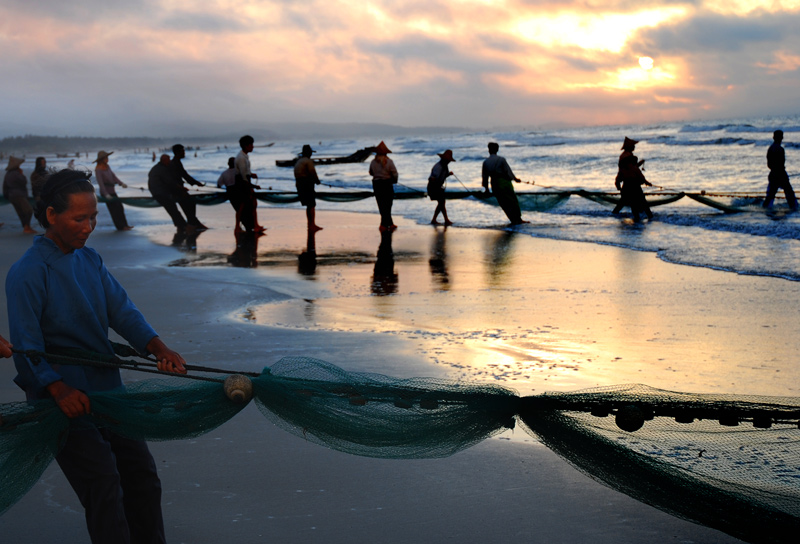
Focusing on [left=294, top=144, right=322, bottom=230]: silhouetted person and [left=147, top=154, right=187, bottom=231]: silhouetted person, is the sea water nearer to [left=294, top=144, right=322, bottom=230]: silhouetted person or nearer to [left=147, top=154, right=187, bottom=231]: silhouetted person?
[left=294, top=144, right=322, bottom=230]: silhouetted person

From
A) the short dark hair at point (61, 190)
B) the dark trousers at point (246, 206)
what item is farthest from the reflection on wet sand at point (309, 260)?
the short dark hair at point (61, 190)

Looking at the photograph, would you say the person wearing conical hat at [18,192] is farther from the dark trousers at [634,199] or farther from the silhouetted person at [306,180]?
the dark trousers at [634,199]

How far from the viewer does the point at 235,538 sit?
3.17 metres

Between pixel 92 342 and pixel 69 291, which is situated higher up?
pixel 69 291

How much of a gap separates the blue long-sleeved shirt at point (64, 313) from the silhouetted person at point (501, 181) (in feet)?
46.3

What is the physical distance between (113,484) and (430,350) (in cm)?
393

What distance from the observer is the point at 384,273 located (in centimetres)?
1066

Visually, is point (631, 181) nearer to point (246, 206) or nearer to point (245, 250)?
point (246, 206)

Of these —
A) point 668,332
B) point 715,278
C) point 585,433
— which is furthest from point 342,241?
point 585,433

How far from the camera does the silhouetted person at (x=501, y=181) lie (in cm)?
1673

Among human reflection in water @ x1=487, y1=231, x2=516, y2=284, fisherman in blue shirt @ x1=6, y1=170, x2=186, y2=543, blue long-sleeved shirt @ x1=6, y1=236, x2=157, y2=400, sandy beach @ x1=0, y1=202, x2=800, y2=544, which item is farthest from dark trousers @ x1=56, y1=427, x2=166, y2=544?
human reflection in water @ x1=487, y1=231, x2=516, y2=284

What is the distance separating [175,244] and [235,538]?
473 inches

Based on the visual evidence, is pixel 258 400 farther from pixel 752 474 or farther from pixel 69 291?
pixel 752 474

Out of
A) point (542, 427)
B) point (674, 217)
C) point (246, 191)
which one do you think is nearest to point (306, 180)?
point (246, 191)
